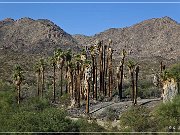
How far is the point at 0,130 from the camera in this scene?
38625 mm

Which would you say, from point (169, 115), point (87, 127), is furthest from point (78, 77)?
point (87, 127)

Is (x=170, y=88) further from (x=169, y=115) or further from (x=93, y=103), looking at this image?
(x=93, y=103)

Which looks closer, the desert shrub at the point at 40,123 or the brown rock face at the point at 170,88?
the desert shrub at the point at 40,123

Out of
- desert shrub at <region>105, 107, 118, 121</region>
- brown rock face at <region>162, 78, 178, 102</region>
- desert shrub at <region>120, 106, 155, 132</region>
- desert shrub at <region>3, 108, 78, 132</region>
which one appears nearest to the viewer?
desert shrub at <region>3, 108, 78, 132</region>

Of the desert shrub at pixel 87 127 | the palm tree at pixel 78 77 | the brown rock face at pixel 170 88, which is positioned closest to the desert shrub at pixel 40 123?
the desert shrub at pixel 87 127

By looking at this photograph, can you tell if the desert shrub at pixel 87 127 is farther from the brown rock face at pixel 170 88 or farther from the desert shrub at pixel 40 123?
the brown rock face at pixel 170 88

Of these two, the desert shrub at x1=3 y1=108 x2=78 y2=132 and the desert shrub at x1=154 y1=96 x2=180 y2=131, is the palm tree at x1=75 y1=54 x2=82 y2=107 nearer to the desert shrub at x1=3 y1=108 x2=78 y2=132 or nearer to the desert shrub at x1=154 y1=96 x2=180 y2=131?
the desert shrub at x1=154 y1=96 x2=180 y2=131

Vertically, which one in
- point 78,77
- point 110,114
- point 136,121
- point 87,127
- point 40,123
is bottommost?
point 110,114

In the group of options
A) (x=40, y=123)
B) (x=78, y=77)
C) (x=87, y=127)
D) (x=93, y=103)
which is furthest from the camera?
(x=93, y=103)

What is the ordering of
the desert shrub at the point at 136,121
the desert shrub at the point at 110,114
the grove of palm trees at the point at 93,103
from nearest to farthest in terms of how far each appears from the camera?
the grove of palm trees at the point at 93,103
the desert shrub at the point at 136,121
the desert shrub at the point at 110,114

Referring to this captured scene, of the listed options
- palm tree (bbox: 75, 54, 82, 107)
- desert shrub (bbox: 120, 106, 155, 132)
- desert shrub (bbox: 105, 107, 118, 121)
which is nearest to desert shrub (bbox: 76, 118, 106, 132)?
desert shrub (bbox: 120, 106, 155, 132)

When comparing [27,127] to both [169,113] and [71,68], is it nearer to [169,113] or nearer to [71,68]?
[169,113]

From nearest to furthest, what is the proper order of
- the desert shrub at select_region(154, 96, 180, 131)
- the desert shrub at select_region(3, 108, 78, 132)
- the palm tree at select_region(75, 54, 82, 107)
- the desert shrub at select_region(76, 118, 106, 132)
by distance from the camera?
the desert shrub at select_region(3, 108, 78, 132), the desert shrub at select_region(76, 118, 106, 132), the desert shrub at select_region(154, 96, 180, 131), the palm tree at select_region(75, 54, 82, 107)

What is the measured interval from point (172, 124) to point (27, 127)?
12.6 metres
